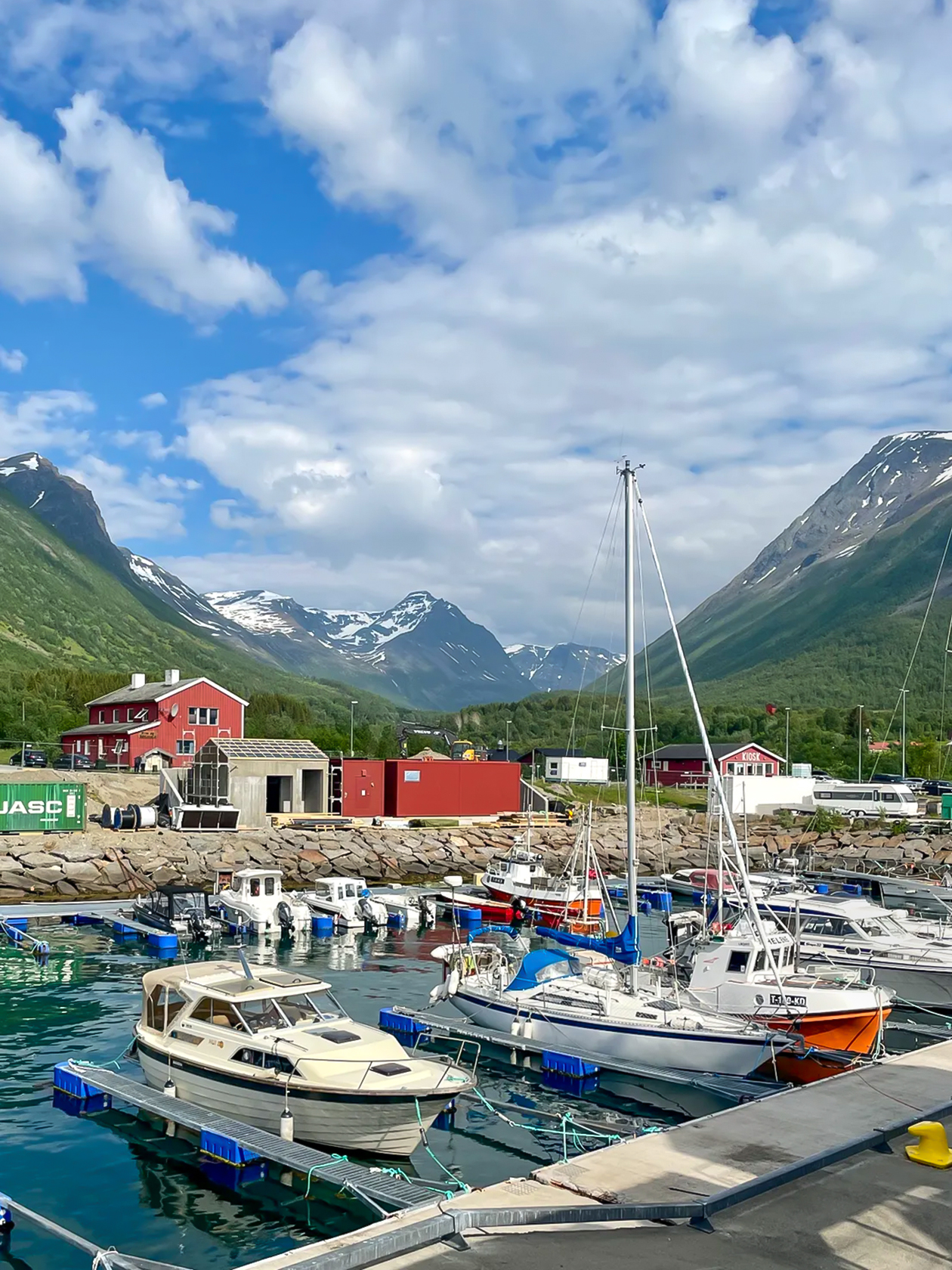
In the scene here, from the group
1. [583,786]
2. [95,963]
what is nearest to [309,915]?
[95,963]

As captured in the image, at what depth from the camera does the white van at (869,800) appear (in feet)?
294

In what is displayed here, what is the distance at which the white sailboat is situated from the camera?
2391 centimetres

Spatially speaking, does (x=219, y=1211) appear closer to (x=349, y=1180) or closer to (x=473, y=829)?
(x=349, y=1180)

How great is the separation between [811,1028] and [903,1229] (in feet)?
39.1

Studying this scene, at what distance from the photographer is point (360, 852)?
210 ft

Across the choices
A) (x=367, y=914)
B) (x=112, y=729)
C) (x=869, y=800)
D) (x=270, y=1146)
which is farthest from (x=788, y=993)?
(x=869, y=800)

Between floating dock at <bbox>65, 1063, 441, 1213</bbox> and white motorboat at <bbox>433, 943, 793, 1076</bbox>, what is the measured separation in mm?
8791

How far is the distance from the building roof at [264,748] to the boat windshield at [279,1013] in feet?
170

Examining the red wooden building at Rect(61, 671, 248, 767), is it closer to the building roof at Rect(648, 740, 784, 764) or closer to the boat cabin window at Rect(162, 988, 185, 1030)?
the building roof at Rect(648, 740, 784, 764)

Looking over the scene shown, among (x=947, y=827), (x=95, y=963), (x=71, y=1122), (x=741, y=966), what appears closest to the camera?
(x=71, y=1122)

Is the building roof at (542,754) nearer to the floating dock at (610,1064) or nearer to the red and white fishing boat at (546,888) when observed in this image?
the red and white fishing boat at (546,888)

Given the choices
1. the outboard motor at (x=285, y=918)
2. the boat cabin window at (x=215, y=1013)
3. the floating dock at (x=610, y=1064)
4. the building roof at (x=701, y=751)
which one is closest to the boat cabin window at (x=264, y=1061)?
the boat cabin window at (x=215, y=1013)

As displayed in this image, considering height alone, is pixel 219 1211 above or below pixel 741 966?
below

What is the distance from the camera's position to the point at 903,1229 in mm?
12422
